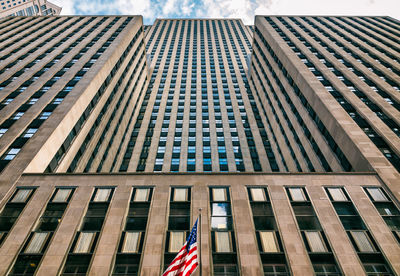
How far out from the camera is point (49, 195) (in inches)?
822

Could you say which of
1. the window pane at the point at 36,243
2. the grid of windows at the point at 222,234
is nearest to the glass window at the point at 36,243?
the window pane at the point at 36,243

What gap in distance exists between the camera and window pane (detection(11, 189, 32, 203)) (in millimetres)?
20359

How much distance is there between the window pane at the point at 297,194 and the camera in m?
20.9

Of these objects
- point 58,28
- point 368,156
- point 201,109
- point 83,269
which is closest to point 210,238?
point 83,269

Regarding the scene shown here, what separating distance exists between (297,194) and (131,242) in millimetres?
14549

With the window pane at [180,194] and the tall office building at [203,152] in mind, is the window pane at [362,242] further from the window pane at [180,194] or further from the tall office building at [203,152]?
the window pane at [180,194]

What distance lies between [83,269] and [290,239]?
48.2 feet

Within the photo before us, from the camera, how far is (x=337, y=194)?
21.0 metres

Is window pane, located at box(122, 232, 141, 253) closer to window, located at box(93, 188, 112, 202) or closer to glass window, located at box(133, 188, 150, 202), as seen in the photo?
glass window, located at box(133, 188, 150, 202)

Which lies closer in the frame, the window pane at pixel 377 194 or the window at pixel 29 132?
the window pane at pixel 377 194

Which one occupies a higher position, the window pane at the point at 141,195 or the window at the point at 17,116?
the window at the point at 17,116

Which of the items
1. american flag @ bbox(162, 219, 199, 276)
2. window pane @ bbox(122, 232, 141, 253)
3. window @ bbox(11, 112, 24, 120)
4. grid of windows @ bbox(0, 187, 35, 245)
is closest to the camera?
american flag @ bbox(162, 219, 199, 276)

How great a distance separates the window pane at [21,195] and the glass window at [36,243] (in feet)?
14.5

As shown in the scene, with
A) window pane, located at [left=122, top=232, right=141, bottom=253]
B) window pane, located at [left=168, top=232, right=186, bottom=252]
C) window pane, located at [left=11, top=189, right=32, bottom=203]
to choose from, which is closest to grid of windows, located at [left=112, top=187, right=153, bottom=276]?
window pane, located at [left=122, top=232, right=141, bottom=253]
